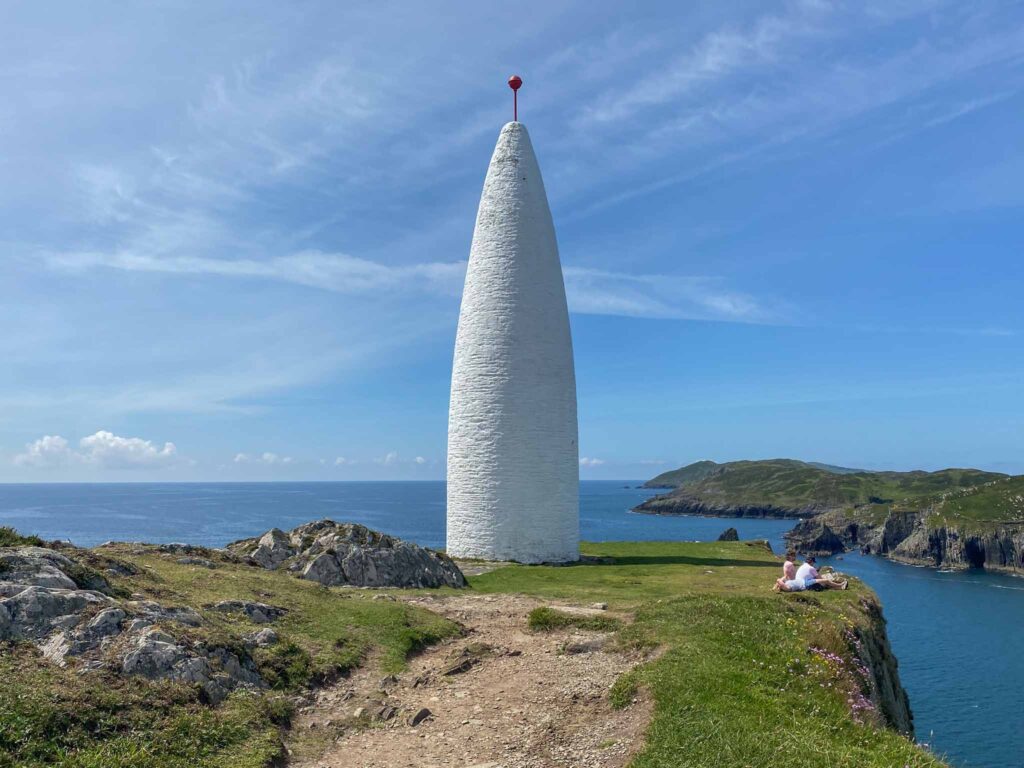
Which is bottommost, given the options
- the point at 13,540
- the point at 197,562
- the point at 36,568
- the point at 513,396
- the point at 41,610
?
the point at 197,562

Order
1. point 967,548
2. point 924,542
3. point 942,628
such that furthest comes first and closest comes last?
point 924,542, point 967,548, point 942,628

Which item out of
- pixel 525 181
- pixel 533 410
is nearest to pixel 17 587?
pixel 533 410

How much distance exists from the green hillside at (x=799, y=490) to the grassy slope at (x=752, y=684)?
116423 millimetres

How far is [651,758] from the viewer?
301 inches

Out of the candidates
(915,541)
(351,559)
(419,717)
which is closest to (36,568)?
(419,717)

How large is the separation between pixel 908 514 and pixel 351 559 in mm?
93335

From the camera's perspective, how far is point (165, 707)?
8.43m

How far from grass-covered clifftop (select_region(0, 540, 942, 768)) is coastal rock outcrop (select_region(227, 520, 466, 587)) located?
1.32m

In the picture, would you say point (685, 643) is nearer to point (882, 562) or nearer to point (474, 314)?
point (474, 314)

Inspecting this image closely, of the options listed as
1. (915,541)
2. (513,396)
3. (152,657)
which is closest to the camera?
(152,657)

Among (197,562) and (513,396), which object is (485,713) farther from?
(513,396)

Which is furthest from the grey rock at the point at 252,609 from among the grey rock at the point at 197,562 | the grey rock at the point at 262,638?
the grey rock at the point at 197,562

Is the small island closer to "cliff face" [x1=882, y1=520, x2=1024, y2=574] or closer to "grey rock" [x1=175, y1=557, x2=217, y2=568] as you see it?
"cliff face" [x1=882, y1=520, x2=1024, y2=574]

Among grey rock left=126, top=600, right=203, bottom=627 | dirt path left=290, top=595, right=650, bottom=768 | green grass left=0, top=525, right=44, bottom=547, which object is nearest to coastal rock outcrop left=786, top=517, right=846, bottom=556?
dirt path left=290, top=595, right=650, bottom=768
